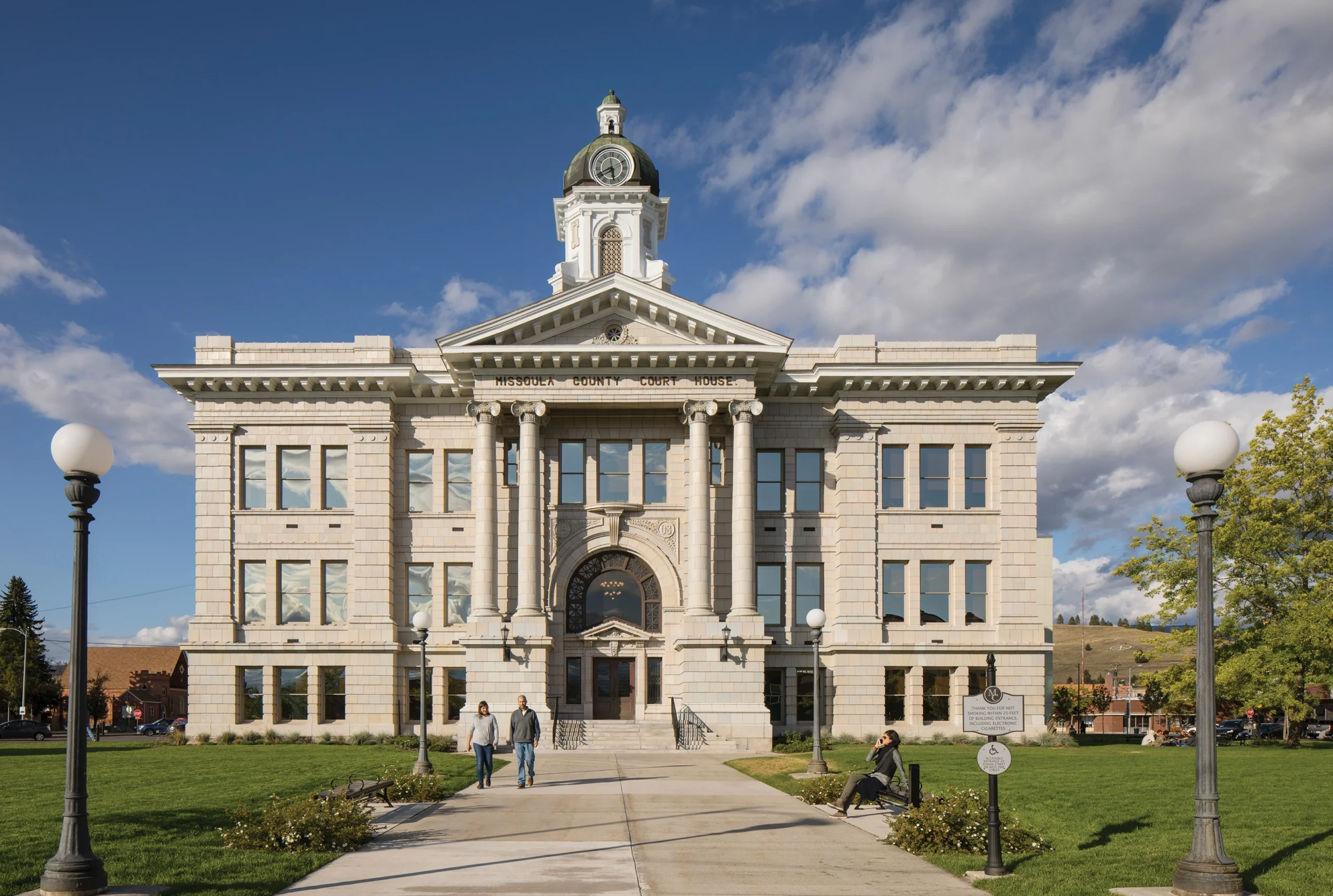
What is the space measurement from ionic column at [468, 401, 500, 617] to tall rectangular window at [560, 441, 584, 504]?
2718 millimetres

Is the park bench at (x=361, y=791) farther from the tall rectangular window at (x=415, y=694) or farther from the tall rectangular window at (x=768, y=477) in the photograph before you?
the tall rectangular window at (x=768, y=477)

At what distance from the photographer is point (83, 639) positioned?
465 inches

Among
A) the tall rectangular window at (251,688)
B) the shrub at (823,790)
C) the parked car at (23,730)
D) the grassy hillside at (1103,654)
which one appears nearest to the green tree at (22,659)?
the parked car at (23,730)

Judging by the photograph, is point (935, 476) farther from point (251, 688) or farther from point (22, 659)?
point (22, 659)

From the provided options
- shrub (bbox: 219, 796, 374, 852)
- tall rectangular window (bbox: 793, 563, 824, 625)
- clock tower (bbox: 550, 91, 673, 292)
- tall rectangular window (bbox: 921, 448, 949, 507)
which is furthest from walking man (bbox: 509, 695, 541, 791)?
clock tower (bbox: 550, 91, 673, 292)

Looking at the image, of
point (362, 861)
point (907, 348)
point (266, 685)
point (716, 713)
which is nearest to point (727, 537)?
point (716, 713)

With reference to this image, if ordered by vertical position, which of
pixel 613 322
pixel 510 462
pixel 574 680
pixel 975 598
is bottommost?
pixel 574 680

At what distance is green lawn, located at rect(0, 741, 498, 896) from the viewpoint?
12.8m

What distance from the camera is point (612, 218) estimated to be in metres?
51.9

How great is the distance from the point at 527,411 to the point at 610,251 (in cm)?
1572

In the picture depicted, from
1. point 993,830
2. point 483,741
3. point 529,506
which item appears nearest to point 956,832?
point 993,830

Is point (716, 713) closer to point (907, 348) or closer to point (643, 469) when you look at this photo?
point (643, 469)

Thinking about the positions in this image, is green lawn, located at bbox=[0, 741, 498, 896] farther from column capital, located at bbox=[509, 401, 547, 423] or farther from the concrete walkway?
column capital, located at bbox=[509, 401, 547, 423]

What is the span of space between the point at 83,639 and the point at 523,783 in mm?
13258
